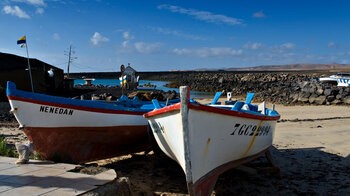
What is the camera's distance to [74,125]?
6.89 meters

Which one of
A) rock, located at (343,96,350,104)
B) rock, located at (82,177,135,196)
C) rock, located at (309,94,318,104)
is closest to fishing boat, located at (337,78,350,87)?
rock, located at (343,96,350,104)

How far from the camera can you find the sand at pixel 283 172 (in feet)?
20.4

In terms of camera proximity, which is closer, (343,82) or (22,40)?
(22,40)

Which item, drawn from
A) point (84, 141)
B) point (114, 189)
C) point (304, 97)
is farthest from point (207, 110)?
point (304, 97)

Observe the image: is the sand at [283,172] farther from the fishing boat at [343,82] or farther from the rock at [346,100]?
the fishing boat at [343,82]

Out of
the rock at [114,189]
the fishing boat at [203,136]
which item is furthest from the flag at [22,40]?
the rock at [114,189]

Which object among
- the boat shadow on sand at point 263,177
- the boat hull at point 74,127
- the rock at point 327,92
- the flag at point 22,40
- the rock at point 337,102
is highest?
the flag at point 22,40

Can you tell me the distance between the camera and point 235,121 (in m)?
5.25

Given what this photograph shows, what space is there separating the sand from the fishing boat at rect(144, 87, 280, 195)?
3.34ft

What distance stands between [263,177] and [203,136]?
3309 millimetres

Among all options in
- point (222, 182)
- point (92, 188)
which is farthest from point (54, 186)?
point (222, 182)

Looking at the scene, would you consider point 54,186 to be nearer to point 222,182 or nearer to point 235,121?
point 235,121

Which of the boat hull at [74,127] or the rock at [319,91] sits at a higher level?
the boat hull at [74,127]

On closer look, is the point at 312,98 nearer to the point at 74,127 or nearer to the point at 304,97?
the point at 304,97
